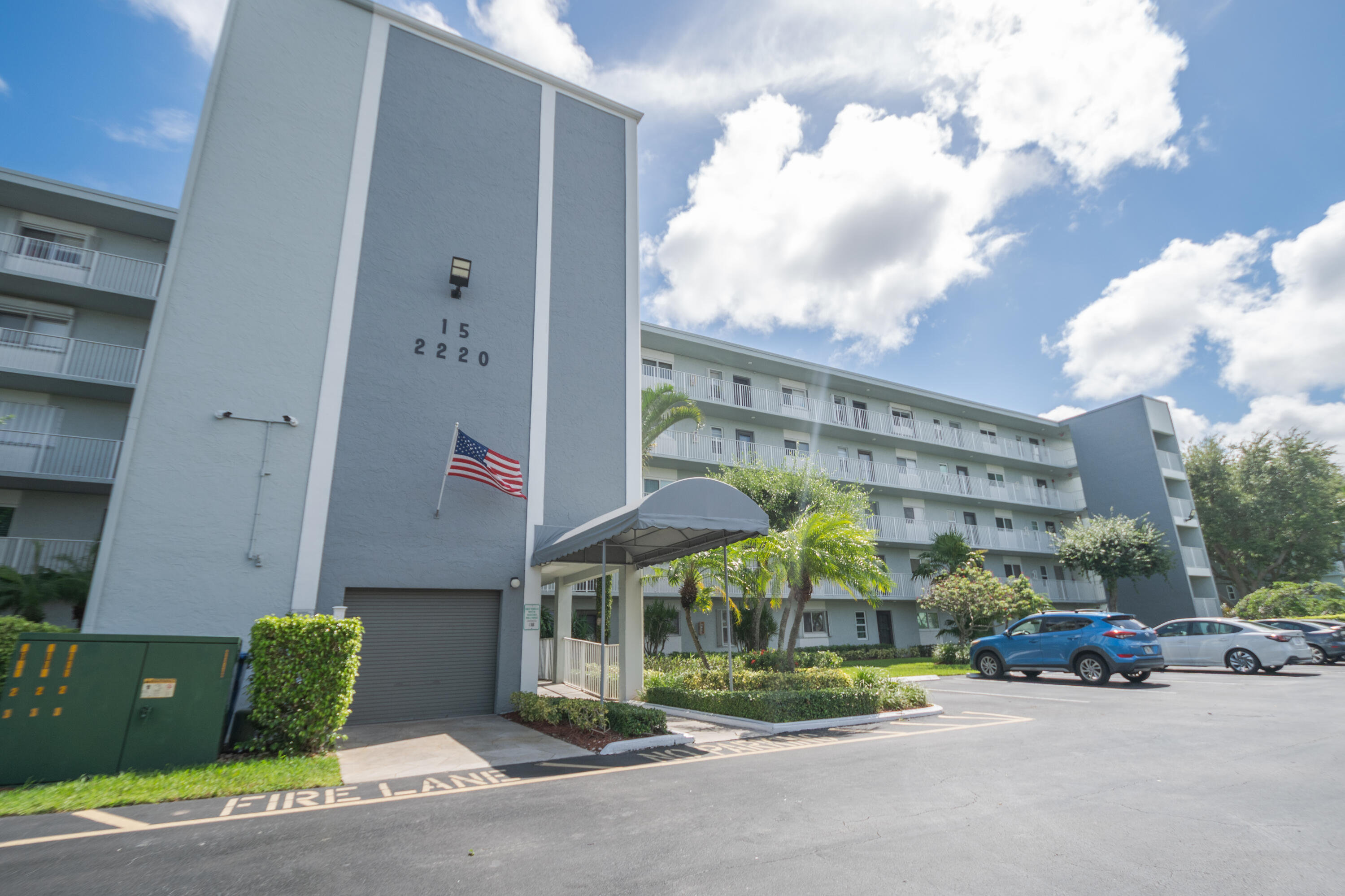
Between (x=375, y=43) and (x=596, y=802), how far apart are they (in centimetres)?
1572

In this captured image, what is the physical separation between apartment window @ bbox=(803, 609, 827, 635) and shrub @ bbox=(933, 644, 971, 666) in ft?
16.0

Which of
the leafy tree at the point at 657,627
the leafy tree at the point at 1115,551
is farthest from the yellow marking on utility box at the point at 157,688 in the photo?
the leafy tree at the point at 1115,551

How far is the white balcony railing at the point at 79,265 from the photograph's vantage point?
1559 cm

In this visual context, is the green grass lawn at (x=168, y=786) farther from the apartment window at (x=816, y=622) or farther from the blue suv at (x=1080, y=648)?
the apartment window at (x=816, y=622)

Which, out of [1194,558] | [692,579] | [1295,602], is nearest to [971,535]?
[1295,602]

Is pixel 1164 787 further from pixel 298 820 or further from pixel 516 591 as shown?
pixel 516 591

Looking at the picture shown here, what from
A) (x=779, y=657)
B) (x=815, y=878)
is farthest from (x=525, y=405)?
(x=815, y=878)

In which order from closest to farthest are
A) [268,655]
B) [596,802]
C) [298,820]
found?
1. [298,820]
2. [596,802]
3. [268,655]

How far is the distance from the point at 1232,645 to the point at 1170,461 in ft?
69.4

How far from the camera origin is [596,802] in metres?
5.97

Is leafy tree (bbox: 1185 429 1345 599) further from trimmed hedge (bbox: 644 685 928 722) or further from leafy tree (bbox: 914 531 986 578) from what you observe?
trimmed hedge (bbox: 644 685 928 722)

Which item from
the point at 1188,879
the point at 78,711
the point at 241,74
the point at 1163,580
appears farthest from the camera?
the point at 1163,580

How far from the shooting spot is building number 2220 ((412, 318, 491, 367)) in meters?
12.8

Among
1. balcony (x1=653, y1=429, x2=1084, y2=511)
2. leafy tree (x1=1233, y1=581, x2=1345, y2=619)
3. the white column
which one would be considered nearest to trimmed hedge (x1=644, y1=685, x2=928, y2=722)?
the white column
